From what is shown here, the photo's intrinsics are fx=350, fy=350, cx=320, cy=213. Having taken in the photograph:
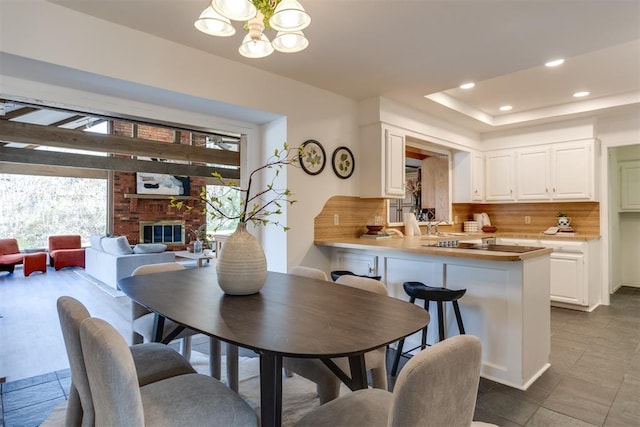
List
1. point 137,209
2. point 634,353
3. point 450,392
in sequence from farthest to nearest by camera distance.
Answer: point 137,209
point 634,353
point 450,392

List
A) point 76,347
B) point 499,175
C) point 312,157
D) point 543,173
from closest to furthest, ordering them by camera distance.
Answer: point 76,347, point 312,157, point 543,173, point 499,175

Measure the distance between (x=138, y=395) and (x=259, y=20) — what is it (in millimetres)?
1661

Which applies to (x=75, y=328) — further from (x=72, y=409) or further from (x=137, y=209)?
(x=137, y=209)

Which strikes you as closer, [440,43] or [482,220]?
[440,43]

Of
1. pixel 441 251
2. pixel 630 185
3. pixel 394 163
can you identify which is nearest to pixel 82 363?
pixel 441 251

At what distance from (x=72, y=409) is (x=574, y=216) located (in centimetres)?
568

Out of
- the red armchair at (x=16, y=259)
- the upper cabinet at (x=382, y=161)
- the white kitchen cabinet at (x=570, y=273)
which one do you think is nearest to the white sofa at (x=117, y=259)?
the red armchair at (x=16, y=259)

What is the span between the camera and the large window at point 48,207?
7348mm

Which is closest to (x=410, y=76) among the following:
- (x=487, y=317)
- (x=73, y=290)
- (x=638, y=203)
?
(x=487, y=317)

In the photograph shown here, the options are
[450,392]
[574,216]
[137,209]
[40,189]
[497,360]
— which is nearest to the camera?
[450,392]

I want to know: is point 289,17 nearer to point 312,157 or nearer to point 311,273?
point 311,273

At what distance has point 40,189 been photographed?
765cm

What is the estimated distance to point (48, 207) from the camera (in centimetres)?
782

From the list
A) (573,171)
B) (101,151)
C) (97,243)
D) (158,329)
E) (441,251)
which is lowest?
(158,329)
